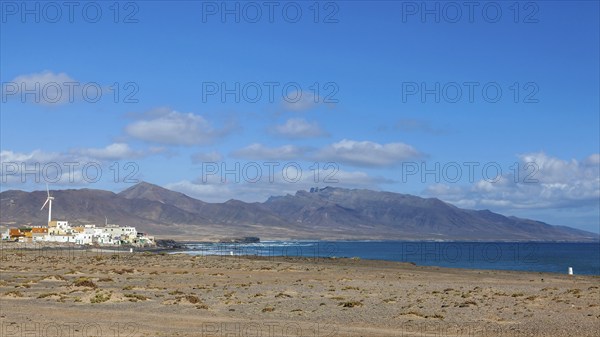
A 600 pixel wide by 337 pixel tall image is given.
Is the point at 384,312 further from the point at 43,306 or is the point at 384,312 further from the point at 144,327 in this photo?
the point at 43,306

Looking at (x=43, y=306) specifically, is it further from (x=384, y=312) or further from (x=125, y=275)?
(x=125, y=275)

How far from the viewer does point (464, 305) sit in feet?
116

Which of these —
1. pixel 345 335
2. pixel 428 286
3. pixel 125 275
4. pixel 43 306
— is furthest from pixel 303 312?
pixel 125 275

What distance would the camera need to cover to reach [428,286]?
51.5 meters

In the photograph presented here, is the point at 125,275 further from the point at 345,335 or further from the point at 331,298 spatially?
the point at 345,335

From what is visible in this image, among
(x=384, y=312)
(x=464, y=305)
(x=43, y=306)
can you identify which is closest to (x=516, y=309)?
(x=464, y=305)

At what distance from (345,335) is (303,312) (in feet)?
24.0

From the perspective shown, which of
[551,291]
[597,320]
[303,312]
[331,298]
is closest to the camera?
[597,320]

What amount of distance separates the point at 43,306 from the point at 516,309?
23946mm

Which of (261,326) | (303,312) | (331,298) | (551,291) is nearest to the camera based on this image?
(261,326)

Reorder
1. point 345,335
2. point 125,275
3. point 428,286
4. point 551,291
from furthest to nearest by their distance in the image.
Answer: point 125,275 < point 428,286 < point 551,291 < point 345,335

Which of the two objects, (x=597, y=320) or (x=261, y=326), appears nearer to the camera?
(x=261, y=326)

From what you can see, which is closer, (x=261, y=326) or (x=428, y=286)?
(x=261, y=326)

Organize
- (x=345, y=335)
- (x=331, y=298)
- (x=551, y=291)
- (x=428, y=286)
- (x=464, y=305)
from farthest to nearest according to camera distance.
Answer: (x=428, y=286) < (x=551, y=291) < (x=331, y=298) < (x=464, y=305) < (x=345, y=335)
